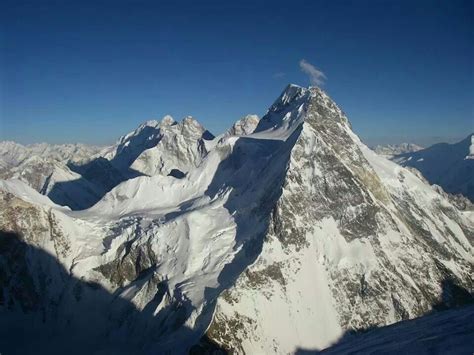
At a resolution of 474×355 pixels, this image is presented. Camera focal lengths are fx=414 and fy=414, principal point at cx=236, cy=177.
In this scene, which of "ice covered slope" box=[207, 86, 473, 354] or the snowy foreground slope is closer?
"ice covered slope" box=[207, 86, 473, 354]

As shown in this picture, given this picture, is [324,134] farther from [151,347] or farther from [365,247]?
[151,347]

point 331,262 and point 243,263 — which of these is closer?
point 243,263

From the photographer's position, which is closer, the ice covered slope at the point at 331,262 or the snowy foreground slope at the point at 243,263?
the ice covered slope at the point at 331,262

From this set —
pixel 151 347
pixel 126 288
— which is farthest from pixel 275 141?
pixel 151 347
